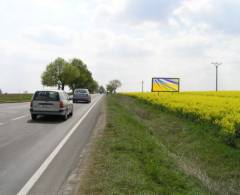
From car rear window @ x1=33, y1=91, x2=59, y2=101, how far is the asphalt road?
14.4 ft

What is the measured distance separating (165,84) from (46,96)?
122 feet

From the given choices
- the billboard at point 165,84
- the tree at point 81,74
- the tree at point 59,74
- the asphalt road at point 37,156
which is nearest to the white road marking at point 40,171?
the asphalt road at point 37,156

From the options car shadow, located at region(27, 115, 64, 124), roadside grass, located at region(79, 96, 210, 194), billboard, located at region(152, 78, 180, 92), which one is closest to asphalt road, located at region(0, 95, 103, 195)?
roadside grass, located at region(79, 96, 210, 194)

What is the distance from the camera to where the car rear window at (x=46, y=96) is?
21516 mm

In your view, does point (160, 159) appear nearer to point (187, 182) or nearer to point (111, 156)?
point (111, 156)

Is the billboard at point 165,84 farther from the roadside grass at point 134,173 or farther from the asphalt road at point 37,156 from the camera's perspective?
the roadside grass at point 134,173

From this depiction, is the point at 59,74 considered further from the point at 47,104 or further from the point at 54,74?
the point at 47,104

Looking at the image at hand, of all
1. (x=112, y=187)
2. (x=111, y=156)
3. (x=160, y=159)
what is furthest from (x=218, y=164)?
(x=112, y=187)

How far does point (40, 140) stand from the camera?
13.4 metres

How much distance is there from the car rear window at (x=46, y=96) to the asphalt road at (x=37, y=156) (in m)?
4.40

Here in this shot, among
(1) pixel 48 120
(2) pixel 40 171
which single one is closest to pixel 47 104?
(1) pixel 48 120

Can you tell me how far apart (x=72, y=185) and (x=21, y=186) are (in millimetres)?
893

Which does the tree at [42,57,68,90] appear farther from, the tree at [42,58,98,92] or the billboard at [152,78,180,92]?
the billboard at [152,78,180,92]

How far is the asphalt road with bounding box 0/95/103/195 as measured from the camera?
293 inches
